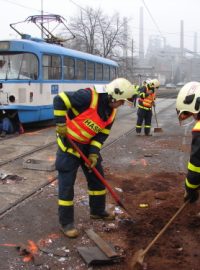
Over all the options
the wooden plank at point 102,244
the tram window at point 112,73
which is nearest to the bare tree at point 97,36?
the tram window at point 112,73

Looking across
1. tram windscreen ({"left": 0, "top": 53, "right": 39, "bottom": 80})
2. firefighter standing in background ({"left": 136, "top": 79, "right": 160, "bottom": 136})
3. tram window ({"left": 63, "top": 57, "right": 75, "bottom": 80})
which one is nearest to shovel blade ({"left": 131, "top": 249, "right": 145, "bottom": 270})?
firefighter standing in background ({"left": 136, "top": 79, "right": 160, "bottom": 136})

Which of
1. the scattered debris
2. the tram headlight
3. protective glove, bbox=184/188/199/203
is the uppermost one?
the tram headlight

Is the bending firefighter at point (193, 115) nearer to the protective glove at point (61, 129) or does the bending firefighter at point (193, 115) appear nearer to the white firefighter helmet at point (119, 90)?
the white firefighter helmet at point (119, 90)

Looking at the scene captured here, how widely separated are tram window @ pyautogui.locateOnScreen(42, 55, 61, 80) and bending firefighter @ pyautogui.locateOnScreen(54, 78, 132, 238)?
9471 mm

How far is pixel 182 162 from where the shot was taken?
9.51 meters

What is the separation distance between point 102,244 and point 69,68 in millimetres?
12315

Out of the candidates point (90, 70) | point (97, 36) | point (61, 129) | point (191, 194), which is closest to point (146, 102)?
point (90, 70)

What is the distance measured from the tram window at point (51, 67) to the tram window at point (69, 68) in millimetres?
517

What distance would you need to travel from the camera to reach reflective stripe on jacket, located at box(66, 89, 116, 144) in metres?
5.12

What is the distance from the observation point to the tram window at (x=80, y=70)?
56.5 feet

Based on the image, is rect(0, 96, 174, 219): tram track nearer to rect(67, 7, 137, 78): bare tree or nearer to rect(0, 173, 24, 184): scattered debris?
rect(0, 173, 24, 184): scattered debris

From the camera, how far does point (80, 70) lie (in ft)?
57.8

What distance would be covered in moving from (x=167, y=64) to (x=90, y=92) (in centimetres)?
10310

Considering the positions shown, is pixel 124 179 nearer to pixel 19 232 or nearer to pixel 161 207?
pixel 161 207
